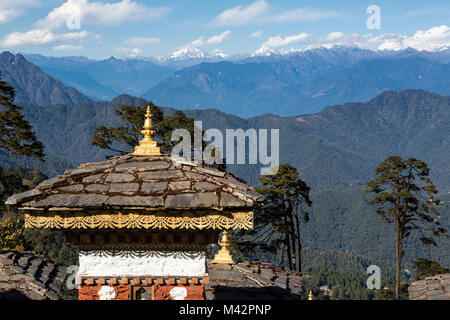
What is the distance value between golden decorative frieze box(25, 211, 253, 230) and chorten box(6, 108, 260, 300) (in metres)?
0.01

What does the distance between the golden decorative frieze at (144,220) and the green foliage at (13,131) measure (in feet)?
71.0

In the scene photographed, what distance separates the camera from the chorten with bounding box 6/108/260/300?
7348 millimetres

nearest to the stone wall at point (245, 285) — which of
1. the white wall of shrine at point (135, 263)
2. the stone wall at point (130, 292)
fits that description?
the stone wall at point (130, 292)

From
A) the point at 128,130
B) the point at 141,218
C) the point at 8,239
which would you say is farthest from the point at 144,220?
the point at 128,130

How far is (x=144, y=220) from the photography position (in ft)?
24.2

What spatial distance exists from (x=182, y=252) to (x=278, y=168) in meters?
29.7

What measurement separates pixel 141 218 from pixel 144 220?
0.05 meters

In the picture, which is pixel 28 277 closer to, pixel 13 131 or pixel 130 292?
pixel 130 292

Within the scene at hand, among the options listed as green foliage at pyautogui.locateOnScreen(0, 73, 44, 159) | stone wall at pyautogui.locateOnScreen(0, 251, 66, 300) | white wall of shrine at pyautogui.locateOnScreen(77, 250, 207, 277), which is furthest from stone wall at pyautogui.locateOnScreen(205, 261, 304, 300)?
green foliage at pyautogui.locateOnScreen(0, 73, 44, 159)

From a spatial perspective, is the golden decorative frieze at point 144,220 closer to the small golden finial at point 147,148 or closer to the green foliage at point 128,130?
the small golden finial at point 147,148

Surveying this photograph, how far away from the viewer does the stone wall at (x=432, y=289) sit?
14.2 metres
